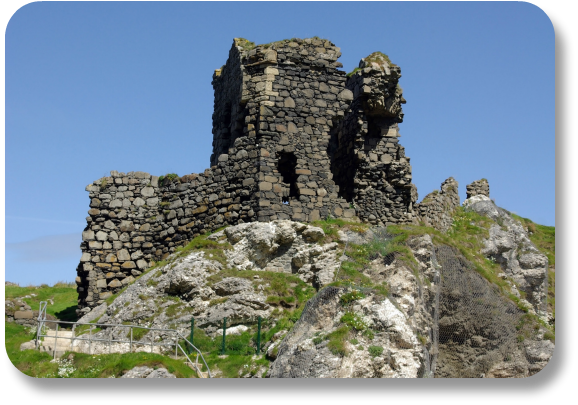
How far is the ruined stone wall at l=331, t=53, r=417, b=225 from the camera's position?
2433 cm

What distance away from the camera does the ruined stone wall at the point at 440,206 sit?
86.2ft

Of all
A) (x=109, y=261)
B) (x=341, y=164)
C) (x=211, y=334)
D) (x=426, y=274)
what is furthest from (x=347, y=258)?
(x=109, y=261)

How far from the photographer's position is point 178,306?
2050 cm

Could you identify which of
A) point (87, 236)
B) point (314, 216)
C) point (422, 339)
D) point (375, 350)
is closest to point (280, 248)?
point (314, 216)

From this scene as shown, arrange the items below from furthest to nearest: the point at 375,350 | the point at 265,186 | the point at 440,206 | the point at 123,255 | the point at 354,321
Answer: the point at 440,206, the point at 123,255, the point at 265,186, the point at 354,321, the point at 375,350

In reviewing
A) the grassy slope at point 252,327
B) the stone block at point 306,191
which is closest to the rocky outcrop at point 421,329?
the grassy slope at point 252,327

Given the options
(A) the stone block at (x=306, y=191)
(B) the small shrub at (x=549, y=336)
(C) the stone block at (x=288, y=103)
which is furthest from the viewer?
(C) the stone block at (x=288, y=103)

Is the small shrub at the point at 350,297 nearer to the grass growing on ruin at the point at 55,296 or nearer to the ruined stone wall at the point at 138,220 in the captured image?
the ruined stone wall at the point at 138,220

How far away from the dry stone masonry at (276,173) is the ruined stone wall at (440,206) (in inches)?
31.0

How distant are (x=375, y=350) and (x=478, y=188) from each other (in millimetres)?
17124

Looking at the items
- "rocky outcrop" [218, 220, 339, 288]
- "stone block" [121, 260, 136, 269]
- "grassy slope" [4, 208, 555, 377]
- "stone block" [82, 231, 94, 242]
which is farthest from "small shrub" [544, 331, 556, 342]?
"stone block" [82, 231, 94, 242]

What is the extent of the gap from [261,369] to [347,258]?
164 inches

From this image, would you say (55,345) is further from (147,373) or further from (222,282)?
(222,282)

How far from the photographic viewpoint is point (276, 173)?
75.6 ft
